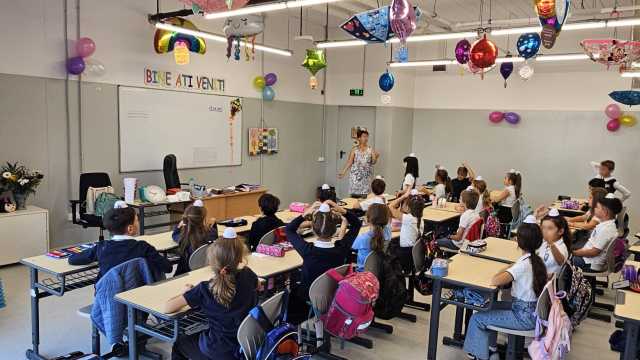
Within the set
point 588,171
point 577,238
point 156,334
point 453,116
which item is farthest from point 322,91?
point 156,334

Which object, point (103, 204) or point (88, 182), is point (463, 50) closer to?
point (103, 204)

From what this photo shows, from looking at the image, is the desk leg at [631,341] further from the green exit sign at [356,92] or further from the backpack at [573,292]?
the green exit sign at [356,92]

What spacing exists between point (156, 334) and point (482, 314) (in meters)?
2.10

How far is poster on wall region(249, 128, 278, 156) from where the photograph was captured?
30.6 ft

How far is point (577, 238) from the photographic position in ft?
19.9

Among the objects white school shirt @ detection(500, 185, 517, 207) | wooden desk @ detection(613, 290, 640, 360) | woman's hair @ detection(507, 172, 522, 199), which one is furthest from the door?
wooden desk @ detection(613, 290, 640, 360)

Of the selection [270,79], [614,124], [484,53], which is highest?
[270,79]

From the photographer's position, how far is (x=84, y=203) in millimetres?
6324

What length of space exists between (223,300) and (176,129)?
571 centimetres

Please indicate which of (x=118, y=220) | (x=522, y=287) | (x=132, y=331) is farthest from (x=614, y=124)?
(x=132, y=331)

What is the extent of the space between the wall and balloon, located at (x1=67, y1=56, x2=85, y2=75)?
7148 mm

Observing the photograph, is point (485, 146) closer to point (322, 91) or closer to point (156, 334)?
point (322, 91)

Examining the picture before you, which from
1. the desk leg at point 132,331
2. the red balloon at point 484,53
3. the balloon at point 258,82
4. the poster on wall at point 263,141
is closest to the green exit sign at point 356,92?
the poster on wall at point 263,141

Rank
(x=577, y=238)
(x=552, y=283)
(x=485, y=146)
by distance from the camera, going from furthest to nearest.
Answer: (x=485, y=146) → (x=577, y=238) → (x=552, y=283)
